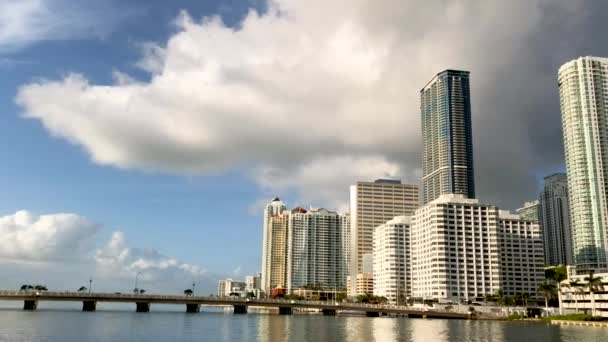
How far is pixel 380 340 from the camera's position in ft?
377

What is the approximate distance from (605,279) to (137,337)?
153690mm

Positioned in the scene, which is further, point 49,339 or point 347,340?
point 347,340

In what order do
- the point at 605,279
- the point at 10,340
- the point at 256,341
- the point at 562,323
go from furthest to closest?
the point at 605,279
the point at 562,323
the point at 256,341
the point at 10,340

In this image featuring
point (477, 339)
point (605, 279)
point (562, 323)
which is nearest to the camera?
point (477, 339)

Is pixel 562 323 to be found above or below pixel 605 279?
A: below

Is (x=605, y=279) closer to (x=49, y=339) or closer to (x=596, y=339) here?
(x=596, y=339)

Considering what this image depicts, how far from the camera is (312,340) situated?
111938mm

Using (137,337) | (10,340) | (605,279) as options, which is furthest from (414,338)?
(605,279)

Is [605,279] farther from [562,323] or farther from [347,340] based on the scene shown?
[347,340]

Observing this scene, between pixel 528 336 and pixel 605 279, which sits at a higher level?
pixel 605 279

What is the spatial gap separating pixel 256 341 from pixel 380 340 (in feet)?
83.2

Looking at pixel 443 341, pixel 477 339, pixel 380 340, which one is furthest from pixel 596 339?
pixel 380 340

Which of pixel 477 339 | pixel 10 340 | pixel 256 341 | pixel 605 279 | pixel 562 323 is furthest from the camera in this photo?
pixel 605 279

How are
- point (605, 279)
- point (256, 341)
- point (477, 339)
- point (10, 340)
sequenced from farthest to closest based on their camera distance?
point (605, 279) < point (477, 339) < point (256, 341) < point (10, 340)
